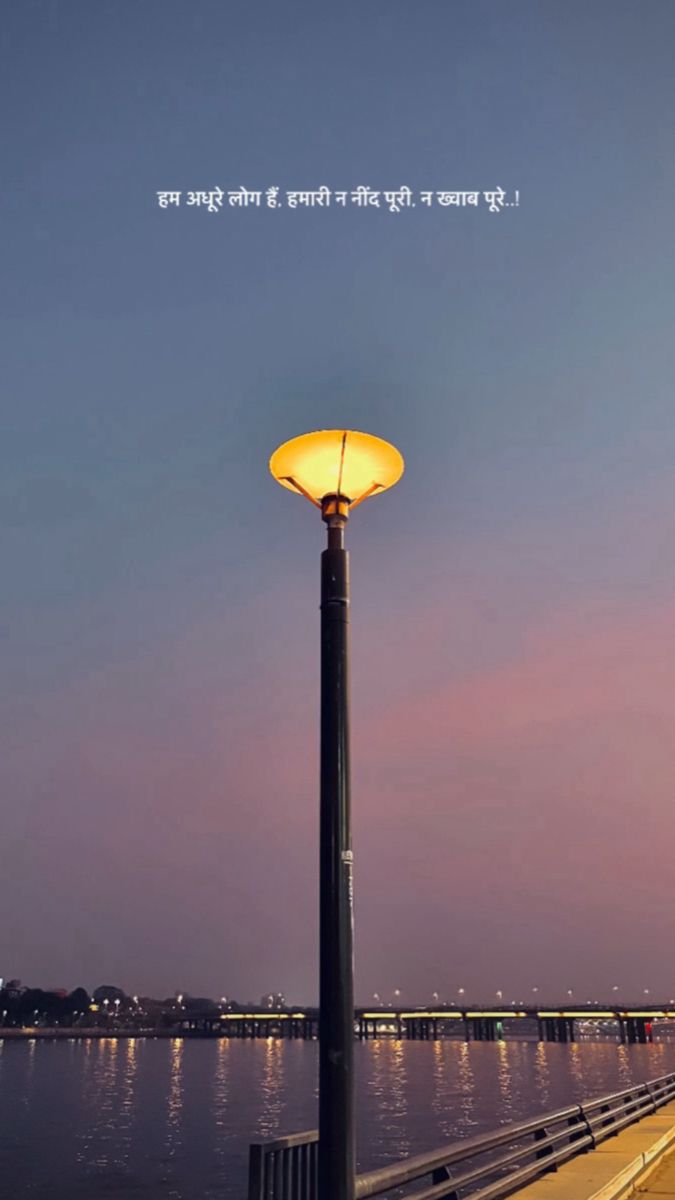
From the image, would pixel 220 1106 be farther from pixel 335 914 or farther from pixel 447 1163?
pixel 335 914

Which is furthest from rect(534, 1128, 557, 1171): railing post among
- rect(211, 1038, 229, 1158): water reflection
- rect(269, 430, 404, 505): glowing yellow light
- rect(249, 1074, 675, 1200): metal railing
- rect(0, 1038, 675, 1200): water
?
rect(211, 1038, 229, 1158): water reflection

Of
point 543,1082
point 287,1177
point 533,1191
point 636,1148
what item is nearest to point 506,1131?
point 533,1191

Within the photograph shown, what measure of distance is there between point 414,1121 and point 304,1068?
103 m

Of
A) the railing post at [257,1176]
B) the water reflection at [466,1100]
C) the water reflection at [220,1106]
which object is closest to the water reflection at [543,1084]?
the water reflection at [466,1100]

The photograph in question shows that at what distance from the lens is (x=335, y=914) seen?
5273 millimetres

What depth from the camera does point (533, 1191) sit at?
1137 centimetres

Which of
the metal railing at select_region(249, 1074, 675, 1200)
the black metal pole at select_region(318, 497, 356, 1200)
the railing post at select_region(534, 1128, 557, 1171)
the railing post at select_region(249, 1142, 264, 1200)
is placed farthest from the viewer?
the railing post at select_region(534, 1128, 557, 1171)

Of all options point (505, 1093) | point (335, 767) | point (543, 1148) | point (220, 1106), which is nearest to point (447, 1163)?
point (543, 1148)

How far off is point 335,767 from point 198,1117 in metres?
85.6

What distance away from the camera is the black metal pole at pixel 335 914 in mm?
5039

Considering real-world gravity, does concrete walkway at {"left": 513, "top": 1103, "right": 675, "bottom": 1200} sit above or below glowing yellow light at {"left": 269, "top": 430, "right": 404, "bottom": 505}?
below

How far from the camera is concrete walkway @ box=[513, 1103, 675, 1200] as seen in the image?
36.9 ft

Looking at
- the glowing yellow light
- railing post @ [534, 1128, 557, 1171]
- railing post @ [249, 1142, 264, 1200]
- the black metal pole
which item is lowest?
railing post @ [534, 1128, 557, 1171]

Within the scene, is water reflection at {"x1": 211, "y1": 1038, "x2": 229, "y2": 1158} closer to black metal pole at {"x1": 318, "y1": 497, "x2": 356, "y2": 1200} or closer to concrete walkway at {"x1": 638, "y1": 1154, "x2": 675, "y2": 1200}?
concrete walkway at {"x1": 638, "y1": 1154, "x2": 675, "y2": 1200}
